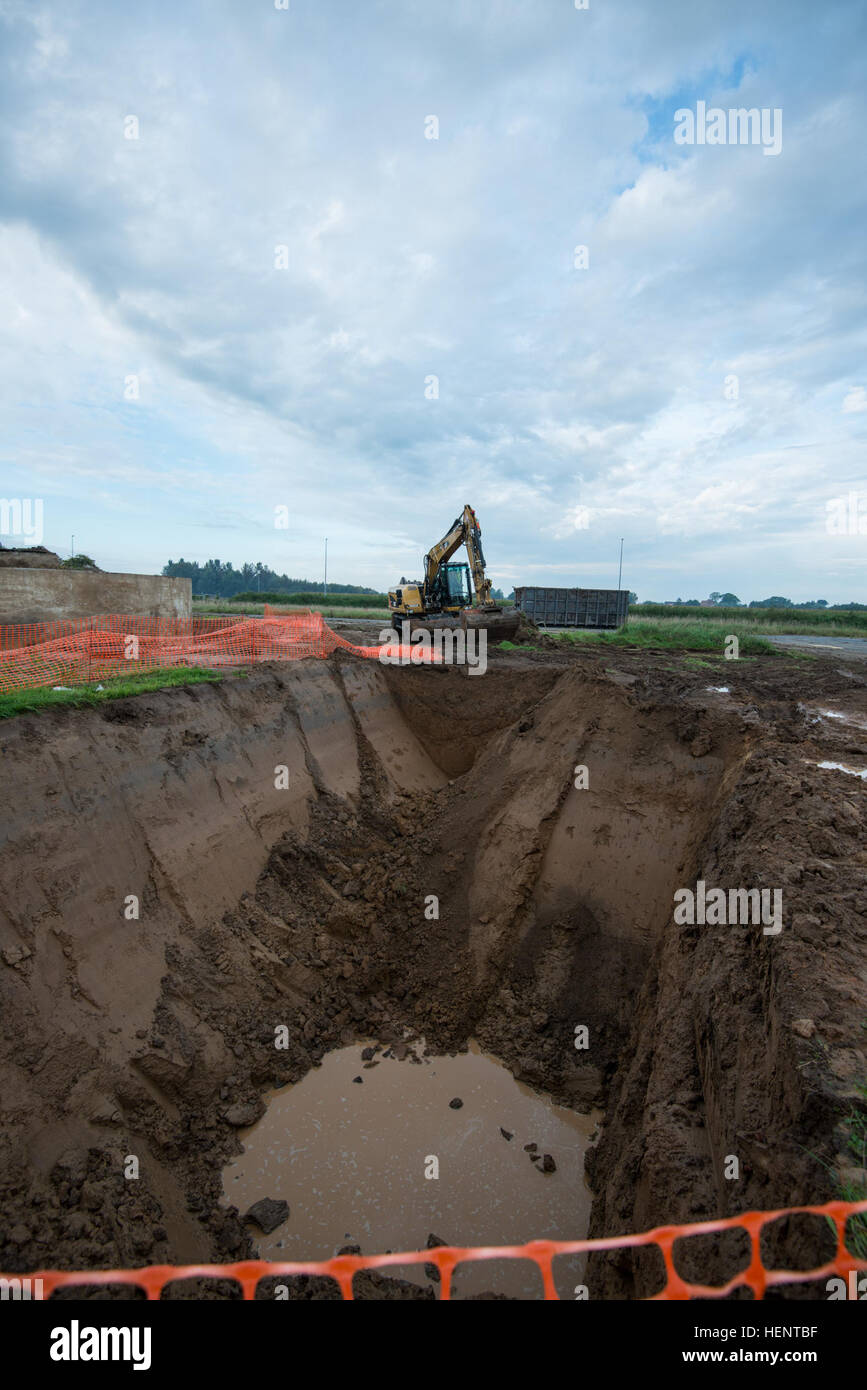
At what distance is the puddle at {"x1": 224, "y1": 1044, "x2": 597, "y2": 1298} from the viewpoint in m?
5.01

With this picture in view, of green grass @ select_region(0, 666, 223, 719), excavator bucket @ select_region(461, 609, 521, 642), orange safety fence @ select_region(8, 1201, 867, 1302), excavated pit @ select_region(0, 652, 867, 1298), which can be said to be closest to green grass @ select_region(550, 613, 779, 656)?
excavator bucket @ select_region(461, 609, 521, 642)

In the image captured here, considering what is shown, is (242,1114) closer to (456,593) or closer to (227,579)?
(456,593)

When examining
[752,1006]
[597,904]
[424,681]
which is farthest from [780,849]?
[424,681]

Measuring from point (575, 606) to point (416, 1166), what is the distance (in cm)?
2851

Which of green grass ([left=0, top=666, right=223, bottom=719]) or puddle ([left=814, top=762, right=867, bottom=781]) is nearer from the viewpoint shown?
green grass ([left=0, top=666, right=223, bottom=719])

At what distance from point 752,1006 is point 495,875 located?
4503 mm

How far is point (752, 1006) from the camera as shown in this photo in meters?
4.18

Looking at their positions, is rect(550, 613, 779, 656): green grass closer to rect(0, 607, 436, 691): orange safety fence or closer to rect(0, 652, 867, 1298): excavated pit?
rect(0, 607, 436, 691): orange safety fence

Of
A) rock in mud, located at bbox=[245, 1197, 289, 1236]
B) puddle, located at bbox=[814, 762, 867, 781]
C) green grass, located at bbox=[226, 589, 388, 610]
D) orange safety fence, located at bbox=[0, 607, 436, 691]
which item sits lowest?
rock in mud, located at bbox=[245, 1197, 289, 1236]

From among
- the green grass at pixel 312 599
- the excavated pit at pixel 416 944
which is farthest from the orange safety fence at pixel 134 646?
the green grass at pixel 312 599

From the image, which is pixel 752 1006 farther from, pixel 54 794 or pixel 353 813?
pixel 353 813

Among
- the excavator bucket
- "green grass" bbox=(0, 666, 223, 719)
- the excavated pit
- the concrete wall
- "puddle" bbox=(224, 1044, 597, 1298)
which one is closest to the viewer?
the excavated pit

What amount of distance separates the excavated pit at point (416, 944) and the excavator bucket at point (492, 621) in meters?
6.52

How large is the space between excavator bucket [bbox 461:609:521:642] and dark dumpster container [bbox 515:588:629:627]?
13.8m
